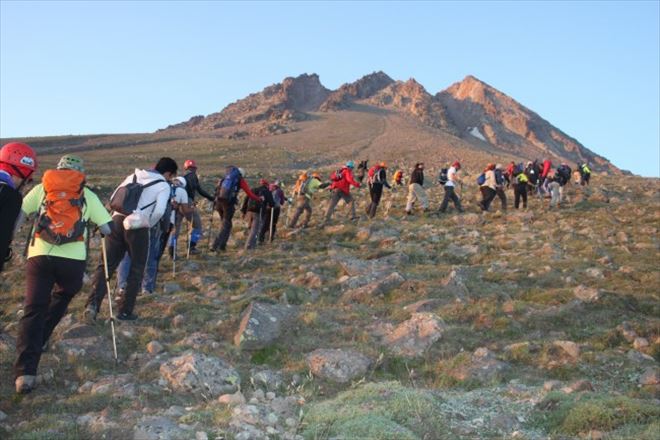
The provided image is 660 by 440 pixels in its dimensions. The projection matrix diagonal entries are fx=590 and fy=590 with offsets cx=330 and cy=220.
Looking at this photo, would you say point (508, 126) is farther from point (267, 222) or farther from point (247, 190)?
point (247, 190)

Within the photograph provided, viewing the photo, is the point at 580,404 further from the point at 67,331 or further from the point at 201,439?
the point at 67,331

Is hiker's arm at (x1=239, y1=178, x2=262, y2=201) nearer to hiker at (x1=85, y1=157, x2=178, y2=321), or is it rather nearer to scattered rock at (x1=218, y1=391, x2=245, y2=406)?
hiker at (x1=85, y1=157, x2=178, y2=321)

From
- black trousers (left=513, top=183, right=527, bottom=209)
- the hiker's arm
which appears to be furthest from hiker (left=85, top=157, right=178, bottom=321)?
black trousers (left=513, top=183, right=527, bottom=209)

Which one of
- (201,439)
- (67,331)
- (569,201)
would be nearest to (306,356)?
(201,439)

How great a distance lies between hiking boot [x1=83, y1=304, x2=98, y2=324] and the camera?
7977mm

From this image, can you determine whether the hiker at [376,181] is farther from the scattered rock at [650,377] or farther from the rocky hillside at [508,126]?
the rocky hillside at [508,126]

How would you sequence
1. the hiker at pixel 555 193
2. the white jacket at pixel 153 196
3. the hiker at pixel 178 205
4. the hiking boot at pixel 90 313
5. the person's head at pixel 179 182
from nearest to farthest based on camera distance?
1. the hiking boot at pixel 90 313
2. the white jacket at pixel 153 196
3. the hiker at pixel 178 205
4. the person's head at pixel 179 182
5. the hiker at pixel 555 193

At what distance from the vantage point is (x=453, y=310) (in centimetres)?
887

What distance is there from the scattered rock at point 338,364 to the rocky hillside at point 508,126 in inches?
4573

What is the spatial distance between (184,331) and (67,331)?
4.72ft

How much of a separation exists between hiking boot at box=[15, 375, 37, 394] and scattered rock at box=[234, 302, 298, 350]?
7.73ft

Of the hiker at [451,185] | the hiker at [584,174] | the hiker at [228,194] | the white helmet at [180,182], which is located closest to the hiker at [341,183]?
the hiker at [451,185]

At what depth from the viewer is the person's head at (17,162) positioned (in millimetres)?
5941

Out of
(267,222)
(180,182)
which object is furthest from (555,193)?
(180,182)
